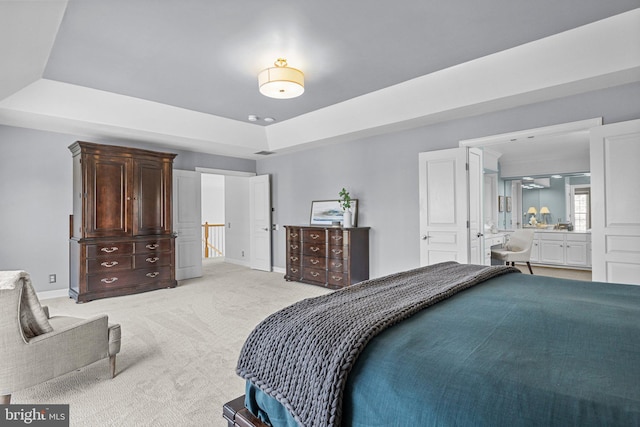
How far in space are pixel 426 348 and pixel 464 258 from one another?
3.51 meters

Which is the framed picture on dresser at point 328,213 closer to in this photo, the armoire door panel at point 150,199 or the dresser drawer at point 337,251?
the dresser drawer at point 337,251

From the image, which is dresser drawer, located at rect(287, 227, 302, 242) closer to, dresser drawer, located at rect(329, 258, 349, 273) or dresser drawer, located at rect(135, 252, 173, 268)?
dresser drawer, located at rect(329, 258, 349, 273)

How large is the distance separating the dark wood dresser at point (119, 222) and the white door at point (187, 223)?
697mm

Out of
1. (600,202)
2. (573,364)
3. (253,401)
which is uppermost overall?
(600,202)

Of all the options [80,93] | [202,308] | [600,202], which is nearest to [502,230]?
[600,202]

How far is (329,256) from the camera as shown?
5.48 m

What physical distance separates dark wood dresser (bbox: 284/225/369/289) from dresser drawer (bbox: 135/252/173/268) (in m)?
2.08

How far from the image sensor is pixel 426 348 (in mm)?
1123

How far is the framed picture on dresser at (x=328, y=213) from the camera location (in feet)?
18.7

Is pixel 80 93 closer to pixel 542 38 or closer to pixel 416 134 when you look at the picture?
pixel 416 134

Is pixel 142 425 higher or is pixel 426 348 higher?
pixel 426 348

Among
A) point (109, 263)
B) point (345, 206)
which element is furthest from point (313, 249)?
point (109, 263)

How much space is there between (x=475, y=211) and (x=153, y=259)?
4826mm

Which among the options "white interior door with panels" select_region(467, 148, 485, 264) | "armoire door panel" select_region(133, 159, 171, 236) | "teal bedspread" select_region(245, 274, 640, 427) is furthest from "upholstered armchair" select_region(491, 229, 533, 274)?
"armoire door panel" select_region(133, 159, 171, 236)
